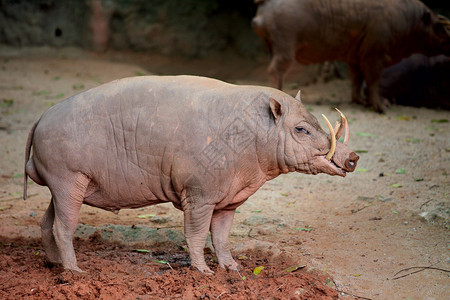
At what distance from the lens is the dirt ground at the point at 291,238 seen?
4.07 meters

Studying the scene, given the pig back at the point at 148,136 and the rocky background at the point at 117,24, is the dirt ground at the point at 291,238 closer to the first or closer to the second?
the pig back at the point at 148,136

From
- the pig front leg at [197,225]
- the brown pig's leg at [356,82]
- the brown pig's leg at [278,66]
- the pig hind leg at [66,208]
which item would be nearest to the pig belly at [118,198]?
the pig hind leg at [66,208]

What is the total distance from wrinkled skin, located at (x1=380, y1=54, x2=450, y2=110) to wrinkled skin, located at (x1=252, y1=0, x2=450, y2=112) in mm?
507

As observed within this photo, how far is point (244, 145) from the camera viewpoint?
13.3 ft

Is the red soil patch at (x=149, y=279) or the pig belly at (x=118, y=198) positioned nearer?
the red soil patch at (x=149, y=279)

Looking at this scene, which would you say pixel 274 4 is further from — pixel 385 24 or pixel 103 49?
pixel 103 49

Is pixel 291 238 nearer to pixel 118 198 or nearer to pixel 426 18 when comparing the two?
pixel 118 198

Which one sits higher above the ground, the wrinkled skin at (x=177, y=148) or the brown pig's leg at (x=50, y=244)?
the wrinkled skin at (x=177, y=148)

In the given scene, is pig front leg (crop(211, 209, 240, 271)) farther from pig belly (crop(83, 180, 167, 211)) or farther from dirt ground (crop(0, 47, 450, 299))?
Answer: pig belly (crop(83, 180, 167, 211))

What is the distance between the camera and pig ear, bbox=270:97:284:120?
4.00 meters

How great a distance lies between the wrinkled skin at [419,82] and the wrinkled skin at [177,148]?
7.48m

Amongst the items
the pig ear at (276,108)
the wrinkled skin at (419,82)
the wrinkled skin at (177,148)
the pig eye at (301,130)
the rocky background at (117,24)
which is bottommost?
the rocky background at (117,24)

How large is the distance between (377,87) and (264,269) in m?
6.75

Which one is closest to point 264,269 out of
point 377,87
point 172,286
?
point 172,286
